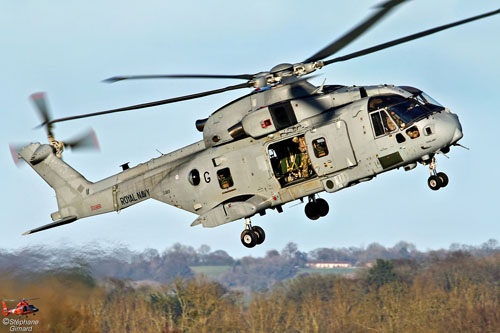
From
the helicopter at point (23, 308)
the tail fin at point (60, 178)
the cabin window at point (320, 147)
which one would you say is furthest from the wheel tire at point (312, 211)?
the helicopter at point (23, 308)

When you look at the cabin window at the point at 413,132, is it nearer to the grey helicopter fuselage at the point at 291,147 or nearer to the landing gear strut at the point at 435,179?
the grey helicopter fuselage at the point at 291,147

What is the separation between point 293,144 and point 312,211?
7.47 feet

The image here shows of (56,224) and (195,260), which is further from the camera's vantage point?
(195,260)

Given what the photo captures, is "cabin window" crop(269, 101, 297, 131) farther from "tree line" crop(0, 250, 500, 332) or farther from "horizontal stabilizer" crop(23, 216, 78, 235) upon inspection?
"tree line" crop(0, 250, 500, 332)

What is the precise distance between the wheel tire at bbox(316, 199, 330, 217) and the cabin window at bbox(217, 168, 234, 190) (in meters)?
2.43

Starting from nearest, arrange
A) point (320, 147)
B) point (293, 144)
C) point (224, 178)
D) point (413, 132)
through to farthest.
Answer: point (413, 132) → point (320, 147) → point (293, 144) → point (224, 178)

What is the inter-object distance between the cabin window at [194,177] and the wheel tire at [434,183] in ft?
19.3

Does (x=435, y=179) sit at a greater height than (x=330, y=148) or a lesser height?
lesser

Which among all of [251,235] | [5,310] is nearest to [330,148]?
[251,235]

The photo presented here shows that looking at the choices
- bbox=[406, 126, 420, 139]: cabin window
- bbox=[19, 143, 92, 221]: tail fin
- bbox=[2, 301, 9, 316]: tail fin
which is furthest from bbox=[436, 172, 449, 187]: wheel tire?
bbox=[2, 301, 9, 316]: tail fin

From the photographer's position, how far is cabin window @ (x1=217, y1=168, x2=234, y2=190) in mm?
19516

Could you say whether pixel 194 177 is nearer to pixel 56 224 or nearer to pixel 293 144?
pixel 293 144

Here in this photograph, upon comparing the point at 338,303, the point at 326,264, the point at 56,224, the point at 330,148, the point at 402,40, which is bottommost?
the point at 338,303

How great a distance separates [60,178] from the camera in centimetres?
2312
